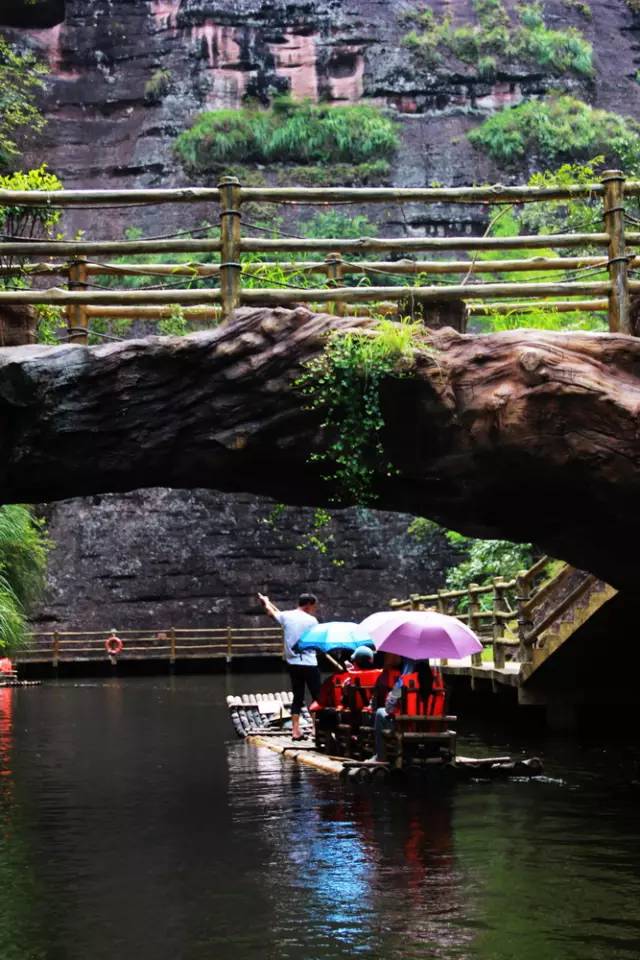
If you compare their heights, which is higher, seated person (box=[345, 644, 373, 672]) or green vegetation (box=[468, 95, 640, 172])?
green vegetation (box=[468, 95, 640, 172])

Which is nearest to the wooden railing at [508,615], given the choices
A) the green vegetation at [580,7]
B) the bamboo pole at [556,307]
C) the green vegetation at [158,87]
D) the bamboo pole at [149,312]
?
the bamboo pole at [556,307]

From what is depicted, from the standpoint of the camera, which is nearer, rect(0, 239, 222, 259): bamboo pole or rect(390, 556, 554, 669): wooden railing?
rect(0, 239, 222, 259): bamboo pole

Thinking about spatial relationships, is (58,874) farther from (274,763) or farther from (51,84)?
(51,84)

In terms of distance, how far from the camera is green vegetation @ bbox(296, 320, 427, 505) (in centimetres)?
1116

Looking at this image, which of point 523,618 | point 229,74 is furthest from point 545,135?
Answer: point 523,618

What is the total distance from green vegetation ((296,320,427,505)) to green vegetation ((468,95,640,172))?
40188 millimetres

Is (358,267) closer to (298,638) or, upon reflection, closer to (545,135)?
(298,638)

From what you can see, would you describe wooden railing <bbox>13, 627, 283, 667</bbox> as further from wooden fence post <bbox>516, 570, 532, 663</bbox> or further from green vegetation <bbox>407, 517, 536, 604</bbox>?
wooden fence post <bbox>516, 570, 532, 663</bbox>

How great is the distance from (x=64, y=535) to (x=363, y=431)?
32.2 m

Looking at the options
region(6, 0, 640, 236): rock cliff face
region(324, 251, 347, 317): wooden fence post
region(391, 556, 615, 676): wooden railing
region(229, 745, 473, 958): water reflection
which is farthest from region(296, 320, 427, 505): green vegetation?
region(6, 0, 640, 236): rock cliff face

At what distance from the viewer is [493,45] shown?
52406 mm

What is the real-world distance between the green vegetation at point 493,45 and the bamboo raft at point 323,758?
36.9 meters

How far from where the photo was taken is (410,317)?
11.9 m

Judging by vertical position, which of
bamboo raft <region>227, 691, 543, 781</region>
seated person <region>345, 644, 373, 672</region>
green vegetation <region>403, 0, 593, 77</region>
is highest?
green vegetation <region>403, 0, 593, 77</region>
